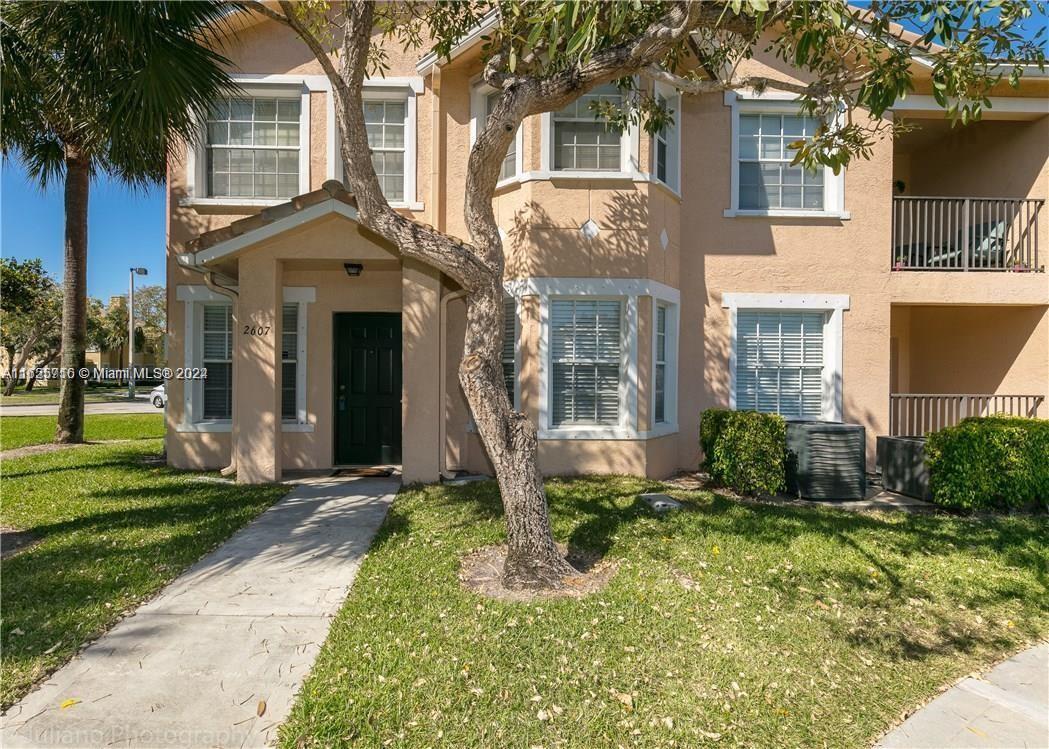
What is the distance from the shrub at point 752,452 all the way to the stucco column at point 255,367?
617 centimetres

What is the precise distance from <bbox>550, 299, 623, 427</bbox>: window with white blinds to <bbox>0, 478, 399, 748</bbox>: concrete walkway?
146 inches

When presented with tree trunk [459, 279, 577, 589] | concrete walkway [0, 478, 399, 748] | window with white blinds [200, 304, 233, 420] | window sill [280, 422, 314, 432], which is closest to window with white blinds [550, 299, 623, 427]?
tree trunk [459, 279, 577, 589]

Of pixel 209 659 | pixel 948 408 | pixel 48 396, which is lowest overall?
pixel 209 659

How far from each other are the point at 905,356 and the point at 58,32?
13.7 metres

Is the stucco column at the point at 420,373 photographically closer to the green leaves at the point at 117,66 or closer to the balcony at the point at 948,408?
the green leaves at the point at 117,66

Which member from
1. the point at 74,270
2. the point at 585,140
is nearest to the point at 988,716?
the point at 585,140

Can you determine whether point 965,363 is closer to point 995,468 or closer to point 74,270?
point 995,468

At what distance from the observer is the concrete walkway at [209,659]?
2930 millimetres

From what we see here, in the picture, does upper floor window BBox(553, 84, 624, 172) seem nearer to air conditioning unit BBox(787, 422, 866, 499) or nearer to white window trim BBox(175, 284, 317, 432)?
white window trim BBox(175, 284, 317, 432)

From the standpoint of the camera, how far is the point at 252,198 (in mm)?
8953

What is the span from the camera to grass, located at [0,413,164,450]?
42.0 ft

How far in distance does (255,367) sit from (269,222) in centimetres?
198

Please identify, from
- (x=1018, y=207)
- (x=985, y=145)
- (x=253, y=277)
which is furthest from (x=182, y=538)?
(x=985, y=145)

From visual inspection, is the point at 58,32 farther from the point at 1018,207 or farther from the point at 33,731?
the point at 1018,207
